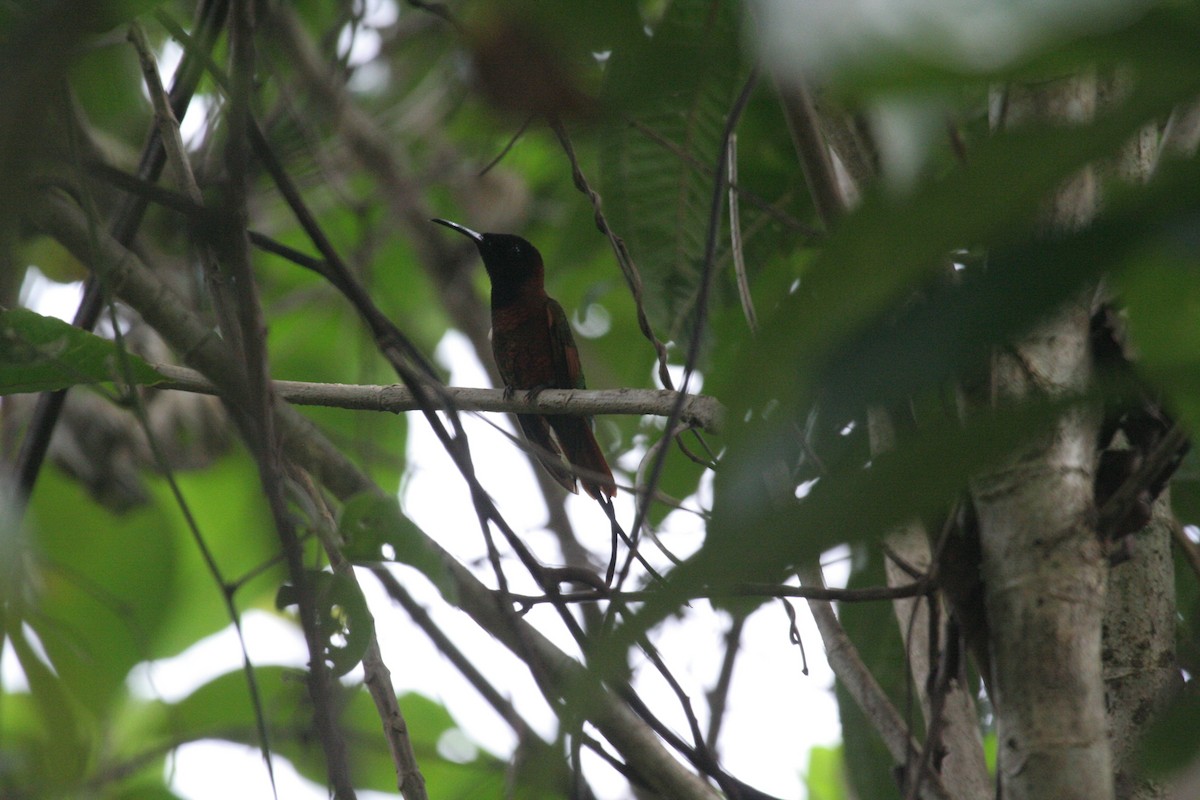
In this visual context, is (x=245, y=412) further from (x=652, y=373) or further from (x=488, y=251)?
(x=488, y=251)

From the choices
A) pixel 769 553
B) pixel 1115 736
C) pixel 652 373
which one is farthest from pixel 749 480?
pixel 652 373

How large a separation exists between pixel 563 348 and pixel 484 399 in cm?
251

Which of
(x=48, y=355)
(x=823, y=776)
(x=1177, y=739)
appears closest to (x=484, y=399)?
(x=48, y=355)

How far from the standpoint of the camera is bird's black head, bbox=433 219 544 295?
17.7 feet

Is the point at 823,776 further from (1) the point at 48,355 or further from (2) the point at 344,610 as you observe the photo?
(1) the point at 48,355

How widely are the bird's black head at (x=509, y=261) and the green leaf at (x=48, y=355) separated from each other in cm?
351

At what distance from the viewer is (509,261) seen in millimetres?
5469

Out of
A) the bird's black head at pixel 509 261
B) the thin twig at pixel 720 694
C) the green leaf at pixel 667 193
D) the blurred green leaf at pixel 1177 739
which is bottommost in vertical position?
the blurred green leaf at pixel 1177 739

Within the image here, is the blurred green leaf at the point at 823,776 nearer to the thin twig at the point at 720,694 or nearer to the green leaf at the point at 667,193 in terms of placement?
the thin twig at the point at 720,694

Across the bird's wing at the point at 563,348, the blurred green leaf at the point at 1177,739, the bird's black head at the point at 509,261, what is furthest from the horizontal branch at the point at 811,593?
the bird's black head at the point at 509,261

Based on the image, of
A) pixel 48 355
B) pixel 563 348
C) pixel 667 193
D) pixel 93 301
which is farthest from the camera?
pixel 563 348

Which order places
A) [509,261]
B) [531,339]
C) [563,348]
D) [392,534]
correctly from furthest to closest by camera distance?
[509,261]
[531,339]
[563,348]
[392,534]

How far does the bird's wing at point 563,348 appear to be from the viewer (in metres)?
5.13

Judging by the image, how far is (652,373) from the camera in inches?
153
